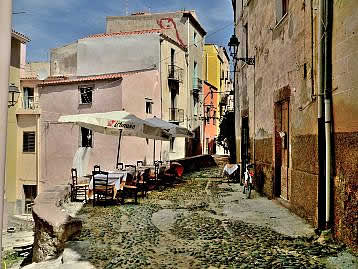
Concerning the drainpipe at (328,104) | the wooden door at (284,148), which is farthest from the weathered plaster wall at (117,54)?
the drainpipe at (328,104)

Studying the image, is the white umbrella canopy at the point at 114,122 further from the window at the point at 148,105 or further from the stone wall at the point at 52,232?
the window at the point at 148,105

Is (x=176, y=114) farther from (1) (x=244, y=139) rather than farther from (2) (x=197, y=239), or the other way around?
(2) (x=197, y=239)

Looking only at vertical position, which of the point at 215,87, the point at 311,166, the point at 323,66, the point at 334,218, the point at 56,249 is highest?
the point at 215,87

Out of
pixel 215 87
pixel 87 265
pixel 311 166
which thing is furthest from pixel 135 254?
pixel 215 87

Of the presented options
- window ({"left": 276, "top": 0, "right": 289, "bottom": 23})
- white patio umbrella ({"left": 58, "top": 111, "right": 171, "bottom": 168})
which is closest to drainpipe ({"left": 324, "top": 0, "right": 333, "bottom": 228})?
window ({"left": 276, "top": 0, "right": 289, "bottom": 23})

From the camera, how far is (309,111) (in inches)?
269

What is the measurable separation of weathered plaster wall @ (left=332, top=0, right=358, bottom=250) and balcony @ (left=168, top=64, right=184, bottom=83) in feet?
82.1

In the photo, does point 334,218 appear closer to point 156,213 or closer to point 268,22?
point 156,213

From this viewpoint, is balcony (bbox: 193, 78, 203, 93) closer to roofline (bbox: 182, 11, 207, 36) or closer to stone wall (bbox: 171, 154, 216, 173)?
roofline (bbox: 182, 11, 207, 36)

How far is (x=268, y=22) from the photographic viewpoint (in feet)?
34.6

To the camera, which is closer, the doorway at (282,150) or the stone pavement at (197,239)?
the stone pavement at (197,239)

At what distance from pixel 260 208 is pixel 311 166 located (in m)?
2.49

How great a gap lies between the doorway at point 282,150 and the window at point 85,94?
Answer: 57.8 ft

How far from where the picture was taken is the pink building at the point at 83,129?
24.7m
